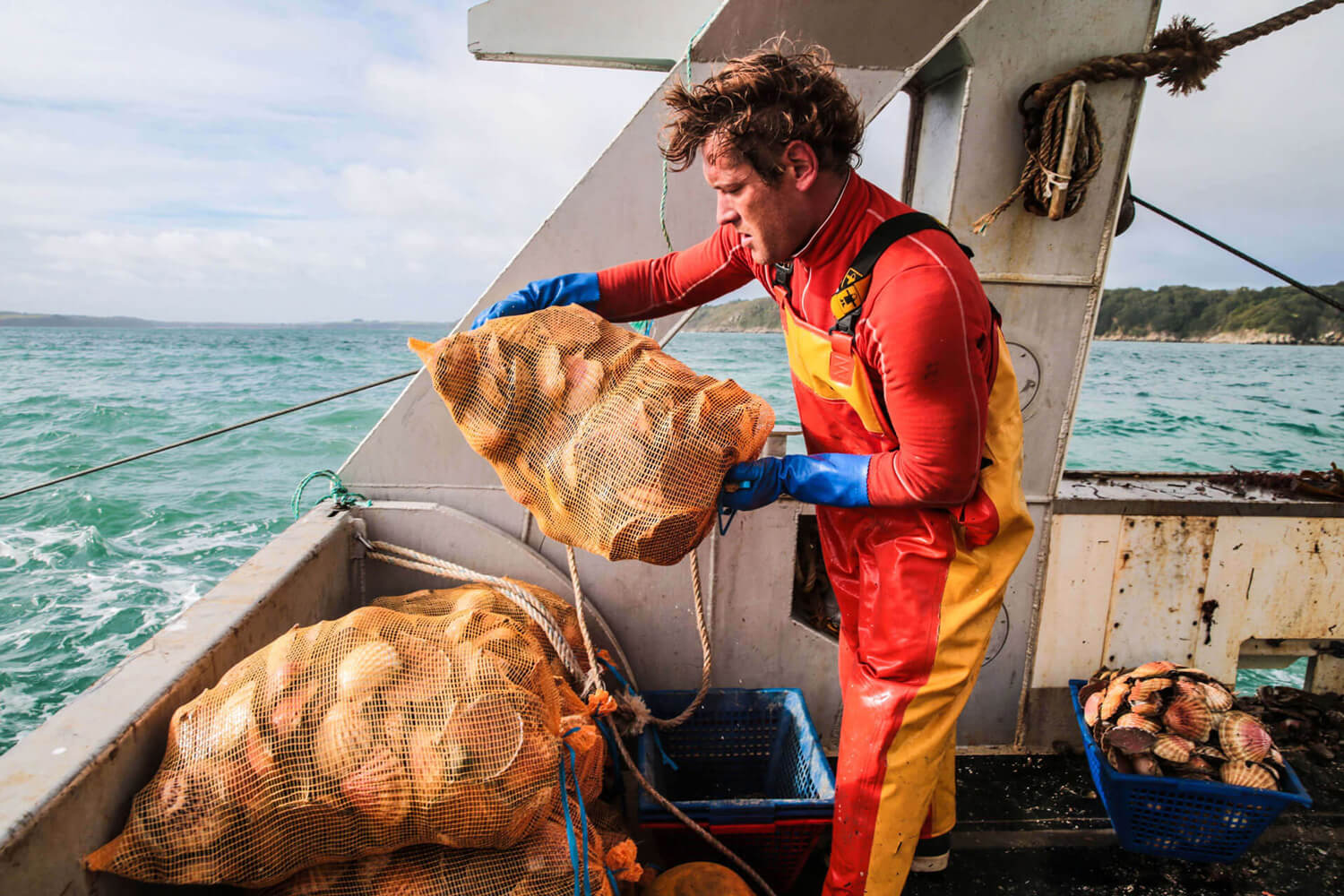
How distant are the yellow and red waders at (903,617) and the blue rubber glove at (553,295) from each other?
66cm

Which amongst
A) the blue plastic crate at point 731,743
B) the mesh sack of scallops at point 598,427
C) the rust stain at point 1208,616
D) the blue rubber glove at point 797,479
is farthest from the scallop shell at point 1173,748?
the mesh sack of scallops at point 598,427

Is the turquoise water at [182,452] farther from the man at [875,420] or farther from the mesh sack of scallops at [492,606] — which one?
the man at [875,420]

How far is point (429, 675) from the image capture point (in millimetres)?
1521

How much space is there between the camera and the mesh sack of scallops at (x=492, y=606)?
7.45 ft

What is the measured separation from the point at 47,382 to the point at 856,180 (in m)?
29.6

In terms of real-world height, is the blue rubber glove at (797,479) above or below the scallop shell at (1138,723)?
above

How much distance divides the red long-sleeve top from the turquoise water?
5.47 m

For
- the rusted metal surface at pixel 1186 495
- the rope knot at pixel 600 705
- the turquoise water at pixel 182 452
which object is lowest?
the turquoise water at pixel 182 452

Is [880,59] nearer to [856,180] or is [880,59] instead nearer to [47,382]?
[856,180]

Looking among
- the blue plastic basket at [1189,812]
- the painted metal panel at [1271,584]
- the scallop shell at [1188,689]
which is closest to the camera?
the blue plastic basket at [1189,812]

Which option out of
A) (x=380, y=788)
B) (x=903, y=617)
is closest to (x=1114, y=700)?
(x=903, y=617)

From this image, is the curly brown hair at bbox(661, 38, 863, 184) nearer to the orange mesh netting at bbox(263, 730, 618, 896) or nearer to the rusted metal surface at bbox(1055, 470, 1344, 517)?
the orange mesh netting at bbox(263, 730, 618, 896)

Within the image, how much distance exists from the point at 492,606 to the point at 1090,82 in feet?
8.57

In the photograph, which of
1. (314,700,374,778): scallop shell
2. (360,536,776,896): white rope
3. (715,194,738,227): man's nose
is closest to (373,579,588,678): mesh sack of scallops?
(360,536,776,896): white rope
